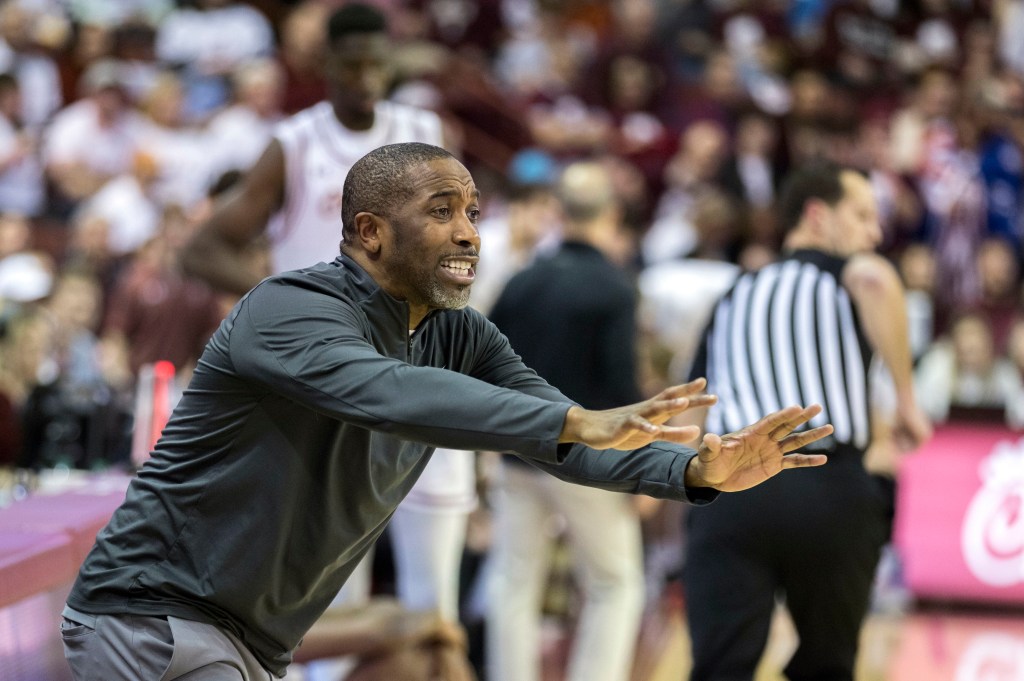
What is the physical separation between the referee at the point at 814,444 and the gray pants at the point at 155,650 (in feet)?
7.01

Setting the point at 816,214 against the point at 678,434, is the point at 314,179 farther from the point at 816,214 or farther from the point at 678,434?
the point at 678,434

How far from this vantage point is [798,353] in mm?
4676

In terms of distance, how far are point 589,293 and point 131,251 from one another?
6300 millimetres

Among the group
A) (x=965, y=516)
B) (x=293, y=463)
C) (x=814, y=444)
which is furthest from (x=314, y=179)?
(x=965, y=516)

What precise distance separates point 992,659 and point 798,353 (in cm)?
394

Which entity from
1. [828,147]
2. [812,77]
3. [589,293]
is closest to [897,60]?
[812,77]

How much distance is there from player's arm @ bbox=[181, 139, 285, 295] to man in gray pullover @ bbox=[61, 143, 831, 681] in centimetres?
202

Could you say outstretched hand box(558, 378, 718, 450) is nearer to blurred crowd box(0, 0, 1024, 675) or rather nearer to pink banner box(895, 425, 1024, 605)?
blurred crowd box(0, 0, 1024, 675)

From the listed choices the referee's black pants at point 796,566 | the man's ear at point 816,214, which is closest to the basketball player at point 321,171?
the referee's black pants at point 796,566

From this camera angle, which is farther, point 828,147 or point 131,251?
point 828,147

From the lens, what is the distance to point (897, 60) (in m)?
15.8

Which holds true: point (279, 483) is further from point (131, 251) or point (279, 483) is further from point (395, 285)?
point (131, 251)

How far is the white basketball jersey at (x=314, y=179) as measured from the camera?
4.92 m

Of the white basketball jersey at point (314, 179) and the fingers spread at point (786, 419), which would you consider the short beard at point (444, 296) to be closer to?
the fingers spread at point (786, 419)
